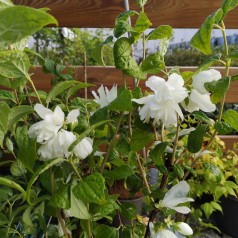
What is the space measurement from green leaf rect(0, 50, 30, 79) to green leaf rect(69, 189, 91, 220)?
0.21 meters

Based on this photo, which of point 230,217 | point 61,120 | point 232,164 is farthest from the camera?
point 230,217

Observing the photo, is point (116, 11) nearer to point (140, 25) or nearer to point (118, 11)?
point (118, 11)

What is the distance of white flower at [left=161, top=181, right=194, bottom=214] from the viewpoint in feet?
1.93

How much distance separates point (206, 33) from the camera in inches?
19.5

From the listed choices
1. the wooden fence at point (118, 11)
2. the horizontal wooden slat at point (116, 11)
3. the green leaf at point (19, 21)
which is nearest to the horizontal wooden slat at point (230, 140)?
the wooden fence at point (118, 11)

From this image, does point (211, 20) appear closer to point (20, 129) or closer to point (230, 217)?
point (20, 129)

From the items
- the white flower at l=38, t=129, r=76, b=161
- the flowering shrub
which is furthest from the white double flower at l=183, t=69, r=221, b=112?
the white flower at l=38, t=129, r=76, b=161

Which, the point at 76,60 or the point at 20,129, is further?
the point at 76,60

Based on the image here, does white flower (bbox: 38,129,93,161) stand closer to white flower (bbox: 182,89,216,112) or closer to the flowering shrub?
the flowering shrub

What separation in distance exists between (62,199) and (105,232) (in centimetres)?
16

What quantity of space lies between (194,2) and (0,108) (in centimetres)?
130

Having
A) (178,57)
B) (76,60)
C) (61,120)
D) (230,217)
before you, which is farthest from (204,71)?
(178,57)

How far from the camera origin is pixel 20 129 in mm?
523

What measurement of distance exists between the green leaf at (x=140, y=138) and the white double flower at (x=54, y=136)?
126 millimetres
